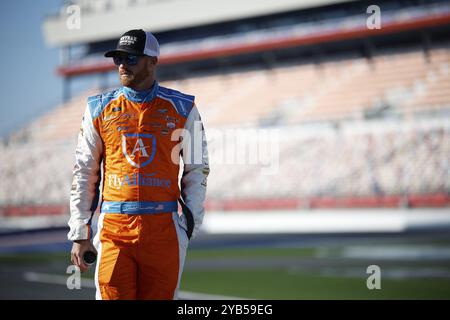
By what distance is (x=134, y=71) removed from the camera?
3.14m

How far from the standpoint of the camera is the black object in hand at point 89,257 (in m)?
3.06

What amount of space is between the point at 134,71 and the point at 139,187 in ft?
1.90

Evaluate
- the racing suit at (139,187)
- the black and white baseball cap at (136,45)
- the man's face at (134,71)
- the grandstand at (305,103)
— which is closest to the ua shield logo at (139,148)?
the racing suit at (139,187)

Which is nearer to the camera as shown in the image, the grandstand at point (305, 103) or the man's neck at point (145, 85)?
the man's neck at point (145, 85)

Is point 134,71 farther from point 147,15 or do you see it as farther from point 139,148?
point 147,15

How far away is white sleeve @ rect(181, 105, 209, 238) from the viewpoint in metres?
3.21

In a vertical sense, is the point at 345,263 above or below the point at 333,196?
below

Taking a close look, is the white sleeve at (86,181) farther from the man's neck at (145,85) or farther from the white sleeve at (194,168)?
the white sleeve at (194,168)

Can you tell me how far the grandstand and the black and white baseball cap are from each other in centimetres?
1307

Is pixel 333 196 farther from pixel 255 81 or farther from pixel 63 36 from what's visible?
pixel 63 36

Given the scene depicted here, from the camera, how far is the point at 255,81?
25344mm

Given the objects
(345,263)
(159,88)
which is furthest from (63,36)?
(159,88)
